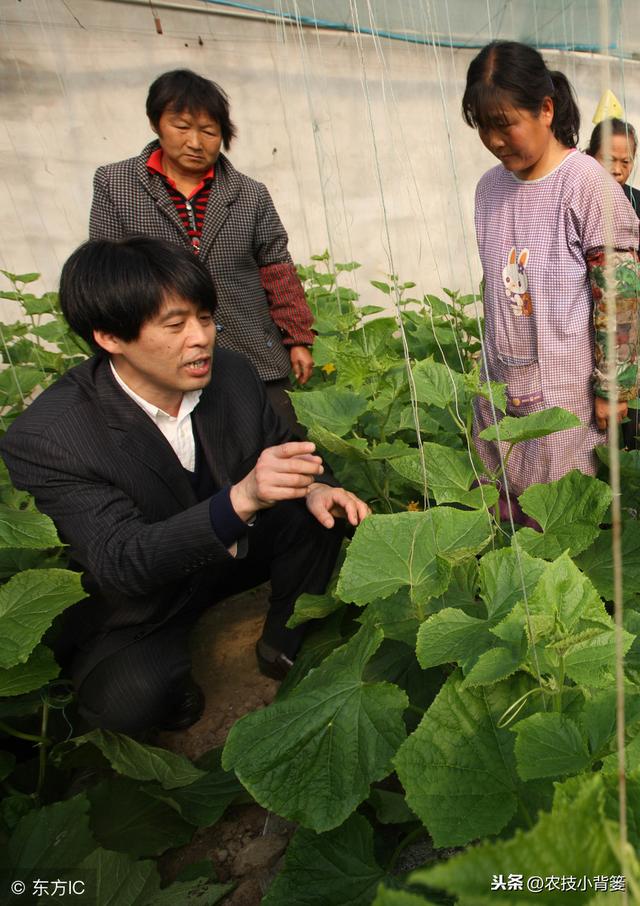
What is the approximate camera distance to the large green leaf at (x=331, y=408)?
1.44 meters

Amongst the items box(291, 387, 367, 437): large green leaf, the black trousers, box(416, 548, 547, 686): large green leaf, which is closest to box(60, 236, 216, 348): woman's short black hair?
box(291, 387, 367, 437): large green leaf

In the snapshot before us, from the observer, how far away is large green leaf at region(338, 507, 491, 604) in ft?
3.20

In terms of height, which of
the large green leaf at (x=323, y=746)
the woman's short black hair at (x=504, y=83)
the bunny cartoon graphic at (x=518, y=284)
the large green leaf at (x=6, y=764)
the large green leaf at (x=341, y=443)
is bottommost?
the large green leaf at (x=6, y=764)

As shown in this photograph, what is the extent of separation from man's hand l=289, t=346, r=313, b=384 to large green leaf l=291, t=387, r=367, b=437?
0.74 metres

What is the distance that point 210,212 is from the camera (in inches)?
78.7

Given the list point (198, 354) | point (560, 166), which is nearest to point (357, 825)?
point (198, 354)

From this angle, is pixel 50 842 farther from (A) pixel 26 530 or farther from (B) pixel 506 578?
(B) pixel 506 578

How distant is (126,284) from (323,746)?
3.03 ft

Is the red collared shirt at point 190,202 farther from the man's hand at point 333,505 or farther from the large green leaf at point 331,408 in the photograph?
the man's hand at point 333,505

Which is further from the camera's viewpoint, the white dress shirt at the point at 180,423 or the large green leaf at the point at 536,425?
the white dress shirt at the point at 180,423

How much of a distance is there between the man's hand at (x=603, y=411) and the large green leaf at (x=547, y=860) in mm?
1225

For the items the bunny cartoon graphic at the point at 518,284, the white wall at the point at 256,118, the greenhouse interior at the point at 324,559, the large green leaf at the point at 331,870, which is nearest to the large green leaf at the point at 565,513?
the greenhouse interior at the point at 324,559

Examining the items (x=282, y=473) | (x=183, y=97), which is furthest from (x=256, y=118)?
(x=282, y=473)

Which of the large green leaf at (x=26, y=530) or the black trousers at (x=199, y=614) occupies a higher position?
the large green leaf at (x=26, y=530)
